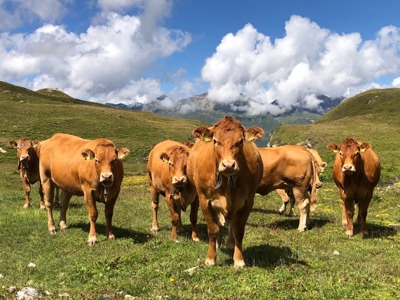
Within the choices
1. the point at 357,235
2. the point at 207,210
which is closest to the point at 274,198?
the point at 357,235

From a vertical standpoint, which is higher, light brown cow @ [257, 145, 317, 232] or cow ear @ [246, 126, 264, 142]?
cow ear @ [246, 126, 264, 142]

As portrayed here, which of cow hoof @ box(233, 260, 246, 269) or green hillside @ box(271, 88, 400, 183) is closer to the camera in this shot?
cow hoof @ box(233, 260, 246, 269)

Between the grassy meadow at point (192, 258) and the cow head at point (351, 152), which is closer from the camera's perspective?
the grassy meadow at point (192, 258)

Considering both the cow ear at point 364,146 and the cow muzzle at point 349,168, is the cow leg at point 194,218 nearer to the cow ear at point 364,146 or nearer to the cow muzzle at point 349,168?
the cow muzzle at point 349,168

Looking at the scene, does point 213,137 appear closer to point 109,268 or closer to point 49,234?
point 109,268

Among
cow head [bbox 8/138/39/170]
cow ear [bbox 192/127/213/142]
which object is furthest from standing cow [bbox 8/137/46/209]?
cow ear [bbox 192/127/213/142]

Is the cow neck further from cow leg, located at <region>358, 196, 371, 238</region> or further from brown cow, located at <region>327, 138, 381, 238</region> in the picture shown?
cow leg, located at <region>358, 196, 371, 238</region>

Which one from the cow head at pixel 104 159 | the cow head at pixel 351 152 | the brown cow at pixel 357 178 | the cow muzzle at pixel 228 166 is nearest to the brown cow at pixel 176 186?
the cow head at pixel 104 159

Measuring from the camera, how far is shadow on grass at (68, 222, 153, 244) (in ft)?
45.4

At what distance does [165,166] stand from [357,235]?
7461 mm

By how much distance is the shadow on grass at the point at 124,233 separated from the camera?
45.4 feet

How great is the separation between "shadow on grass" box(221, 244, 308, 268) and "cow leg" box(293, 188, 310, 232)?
3.75 m

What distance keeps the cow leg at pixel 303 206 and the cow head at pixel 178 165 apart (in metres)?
5.28

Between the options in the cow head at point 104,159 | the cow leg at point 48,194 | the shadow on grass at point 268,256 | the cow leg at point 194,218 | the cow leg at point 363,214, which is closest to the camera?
the shadow on grass at point 268,256
